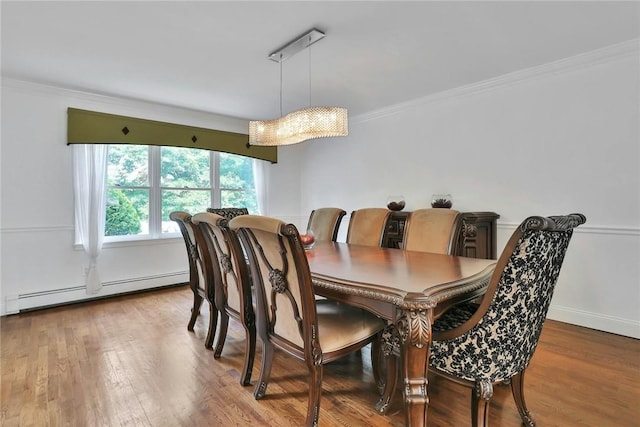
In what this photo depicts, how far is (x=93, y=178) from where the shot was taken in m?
3.68

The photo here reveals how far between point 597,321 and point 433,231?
5.65ft

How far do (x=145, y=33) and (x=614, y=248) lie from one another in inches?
159

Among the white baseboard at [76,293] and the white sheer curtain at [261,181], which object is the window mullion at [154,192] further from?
the white sheer curtain at [261,181]

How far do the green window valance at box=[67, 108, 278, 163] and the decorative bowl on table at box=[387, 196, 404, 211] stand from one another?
7.19 ft

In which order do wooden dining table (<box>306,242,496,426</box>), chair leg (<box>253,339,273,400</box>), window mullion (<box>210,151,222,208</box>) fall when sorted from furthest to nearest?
window mullion (<box>210,151,222,208</box>) < chair leg (<box>253,339,273,400</box>) < wooden dining table (<box>306,242,496,426</box>)

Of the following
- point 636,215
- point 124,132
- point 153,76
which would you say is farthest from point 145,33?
point 636,215

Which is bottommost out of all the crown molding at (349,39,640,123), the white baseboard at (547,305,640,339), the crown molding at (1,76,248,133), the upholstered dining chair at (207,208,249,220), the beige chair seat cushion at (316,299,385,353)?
the white baseboard at (547,305,640,339)

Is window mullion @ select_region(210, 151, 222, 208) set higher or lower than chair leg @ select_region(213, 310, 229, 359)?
higher

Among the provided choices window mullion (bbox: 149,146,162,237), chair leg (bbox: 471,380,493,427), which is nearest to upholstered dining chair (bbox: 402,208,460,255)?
chair leg (bbox: 471,380,493,427)

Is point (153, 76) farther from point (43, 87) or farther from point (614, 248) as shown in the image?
point (614, 248)

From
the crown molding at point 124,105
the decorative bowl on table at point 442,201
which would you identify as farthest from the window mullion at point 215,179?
the decorative bowl on table at point 442,201

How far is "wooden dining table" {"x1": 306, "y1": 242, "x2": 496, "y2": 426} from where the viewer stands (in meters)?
1.28

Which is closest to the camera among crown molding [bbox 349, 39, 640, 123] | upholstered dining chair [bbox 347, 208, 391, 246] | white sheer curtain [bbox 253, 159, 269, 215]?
crown molding [bbox 349, 39, 640, 123]

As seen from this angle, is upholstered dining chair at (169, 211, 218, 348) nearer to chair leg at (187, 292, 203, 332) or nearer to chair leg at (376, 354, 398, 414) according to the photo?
chair leg at (187, 292, 203, 332)
